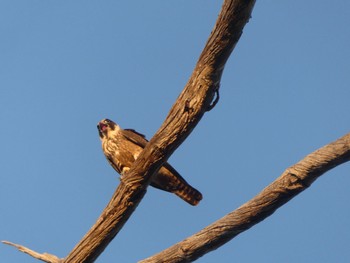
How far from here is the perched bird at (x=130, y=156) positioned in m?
8.06

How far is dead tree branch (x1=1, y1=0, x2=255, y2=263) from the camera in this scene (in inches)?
181

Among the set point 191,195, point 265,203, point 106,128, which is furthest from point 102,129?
point 265,203

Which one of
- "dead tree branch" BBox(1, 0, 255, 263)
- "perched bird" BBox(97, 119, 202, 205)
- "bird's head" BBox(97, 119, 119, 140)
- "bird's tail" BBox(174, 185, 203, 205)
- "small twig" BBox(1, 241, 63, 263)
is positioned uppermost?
"bird's head" BBox(97, 119, 119, 140)

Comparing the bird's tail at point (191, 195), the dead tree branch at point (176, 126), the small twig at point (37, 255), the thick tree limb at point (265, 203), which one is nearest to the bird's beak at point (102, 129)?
the bird's tail at point (191, 195)

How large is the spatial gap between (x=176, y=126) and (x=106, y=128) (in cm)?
439

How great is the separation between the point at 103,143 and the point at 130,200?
3.94m

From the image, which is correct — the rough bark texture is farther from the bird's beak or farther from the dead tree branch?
the bird's beak

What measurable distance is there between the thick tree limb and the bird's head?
3.93m

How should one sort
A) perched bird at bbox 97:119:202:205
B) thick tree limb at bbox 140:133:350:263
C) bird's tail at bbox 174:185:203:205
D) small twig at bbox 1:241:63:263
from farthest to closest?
perched bird at bbox 97:119:202:205 → bird's tail at bbox 174:185:203:205 → small twig at bbox 1:241:63:263 → thick tree limb at bbox 140:133:350:263

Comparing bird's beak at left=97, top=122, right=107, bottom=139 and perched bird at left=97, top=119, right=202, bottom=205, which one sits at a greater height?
bird's beak at left=97, top=122, right=107, bottom=139

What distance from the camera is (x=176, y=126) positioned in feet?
16.4

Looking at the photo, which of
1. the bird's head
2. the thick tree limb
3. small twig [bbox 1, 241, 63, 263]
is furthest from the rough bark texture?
the bird's head

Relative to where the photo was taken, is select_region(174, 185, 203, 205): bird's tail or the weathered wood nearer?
the weathered wood

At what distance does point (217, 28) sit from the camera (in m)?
4.64
